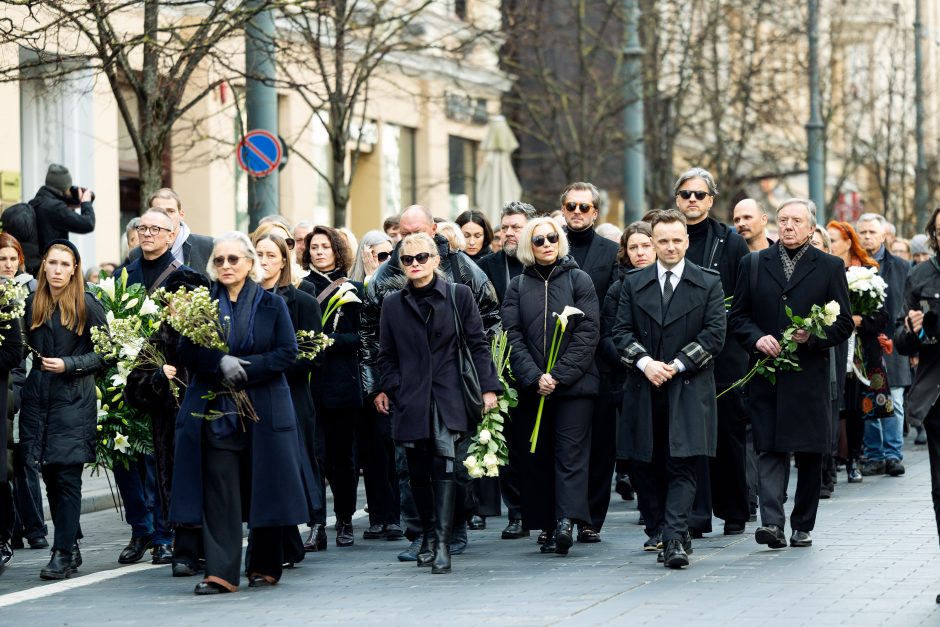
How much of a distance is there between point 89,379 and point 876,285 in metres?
6.35

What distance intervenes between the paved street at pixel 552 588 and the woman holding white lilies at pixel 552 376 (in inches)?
13.1

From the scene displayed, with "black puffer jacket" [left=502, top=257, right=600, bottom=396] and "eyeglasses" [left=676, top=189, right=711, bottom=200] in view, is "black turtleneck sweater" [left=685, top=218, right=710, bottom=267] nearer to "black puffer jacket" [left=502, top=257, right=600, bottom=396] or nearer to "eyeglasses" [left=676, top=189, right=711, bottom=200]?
"eyeglasses" [left=676, top=189, right=711, bottom=200]

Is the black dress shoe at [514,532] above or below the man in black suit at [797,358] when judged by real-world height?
below

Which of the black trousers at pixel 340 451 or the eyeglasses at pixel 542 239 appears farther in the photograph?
the black trousers at pixel 340 451

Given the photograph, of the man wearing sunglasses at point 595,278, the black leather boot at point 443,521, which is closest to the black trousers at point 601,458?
the man wearing sunglasses at point 595,278

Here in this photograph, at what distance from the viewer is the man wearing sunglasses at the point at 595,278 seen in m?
11.6

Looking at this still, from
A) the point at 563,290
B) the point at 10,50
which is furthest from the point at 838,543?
the point at 10,50

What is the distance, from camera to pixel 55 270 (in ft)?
35.0

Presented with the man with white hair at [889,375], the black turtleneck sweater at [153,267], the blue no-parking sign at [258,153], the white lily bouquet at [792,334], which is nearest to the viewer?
the white lily bouquet at [792,334]

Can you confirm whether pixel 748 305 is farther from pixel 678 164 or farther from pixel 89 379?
pixel 678 164

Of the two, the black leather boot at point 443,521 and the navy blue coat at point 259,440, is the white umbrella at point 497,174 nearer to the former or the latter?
the black leather boot at point 443,521

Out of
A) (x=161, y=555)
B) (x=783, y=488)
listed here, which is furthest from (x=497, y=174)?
(x=161, y=555)

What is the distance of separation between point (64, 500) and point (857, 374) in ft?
23.5

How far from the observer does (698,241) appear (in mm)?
12203
